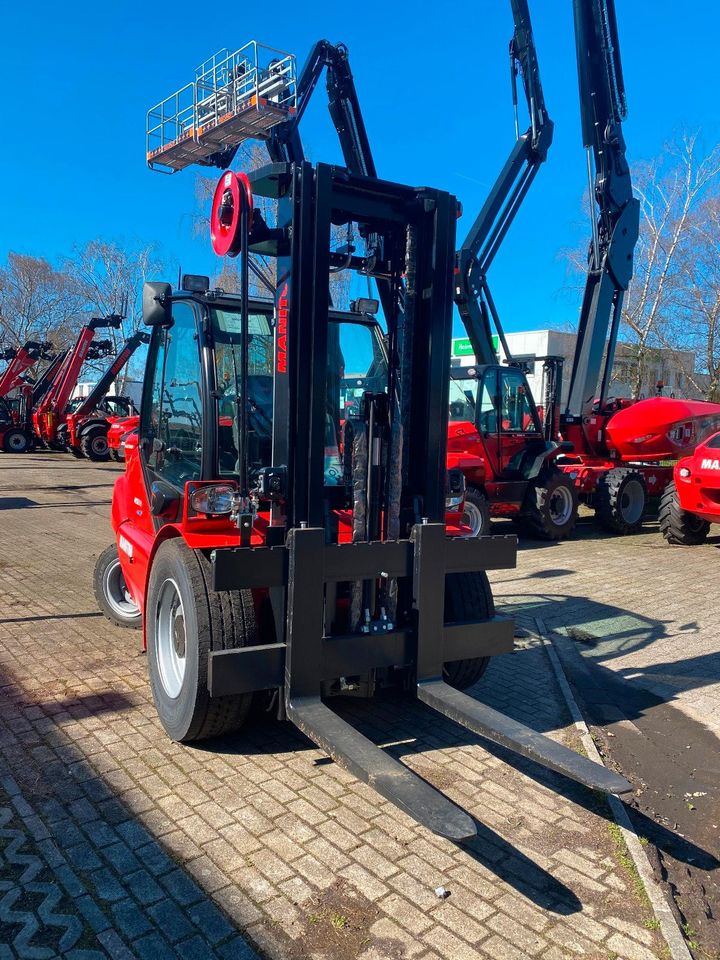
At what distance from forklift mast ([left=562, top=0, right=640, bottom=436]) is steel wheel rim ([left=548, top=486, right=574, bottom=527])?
235 cm

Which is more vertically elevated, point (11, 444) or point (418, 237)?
point (418, 237)

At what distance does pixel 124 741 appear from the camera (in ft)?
13.6

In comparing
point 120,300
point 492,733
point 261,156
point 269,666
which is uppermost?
point 261,156

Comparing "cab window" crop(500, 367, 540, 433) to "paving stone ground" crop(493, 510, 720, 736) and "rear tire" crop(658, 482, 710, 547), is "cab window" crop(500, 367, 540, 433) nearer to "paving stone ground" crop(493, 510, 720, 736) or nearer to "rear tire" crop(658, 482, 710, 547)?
"paving stone ground" crop(493, 510, 720, 736)

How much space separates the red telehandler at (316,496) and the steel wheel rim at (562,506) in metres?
7.97

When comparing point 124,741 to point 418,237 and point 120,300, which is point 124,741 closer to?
point 418,237

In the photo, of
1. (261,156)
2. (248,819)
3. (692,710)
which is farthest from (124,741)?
(261,156)

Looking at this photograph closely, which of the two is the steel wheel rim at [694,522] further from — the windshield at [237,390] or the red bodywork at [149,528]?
the windshield at [237,390]

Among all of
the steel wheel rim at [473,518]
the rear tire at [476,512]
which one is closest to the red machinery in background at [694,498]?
the rear tire at [476,512]

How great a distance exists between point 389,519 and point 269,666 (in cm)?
104

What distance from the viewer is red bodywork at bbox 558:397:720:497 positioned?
13.8 m

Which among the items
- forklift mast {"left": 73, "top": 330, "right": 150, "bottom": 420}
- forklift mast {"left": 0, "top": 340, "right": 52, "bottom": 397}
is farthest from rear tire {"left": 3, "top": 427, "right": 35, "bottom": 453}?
forklift mast {"left": 73, "top": 330, "right": 150, "bottom": 420}

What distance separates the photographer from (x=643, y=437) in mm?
13766

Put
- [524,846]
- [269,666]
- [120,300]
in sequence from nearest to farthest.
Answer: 1. [524,846]
2. [269,666]
3. [120,300]
